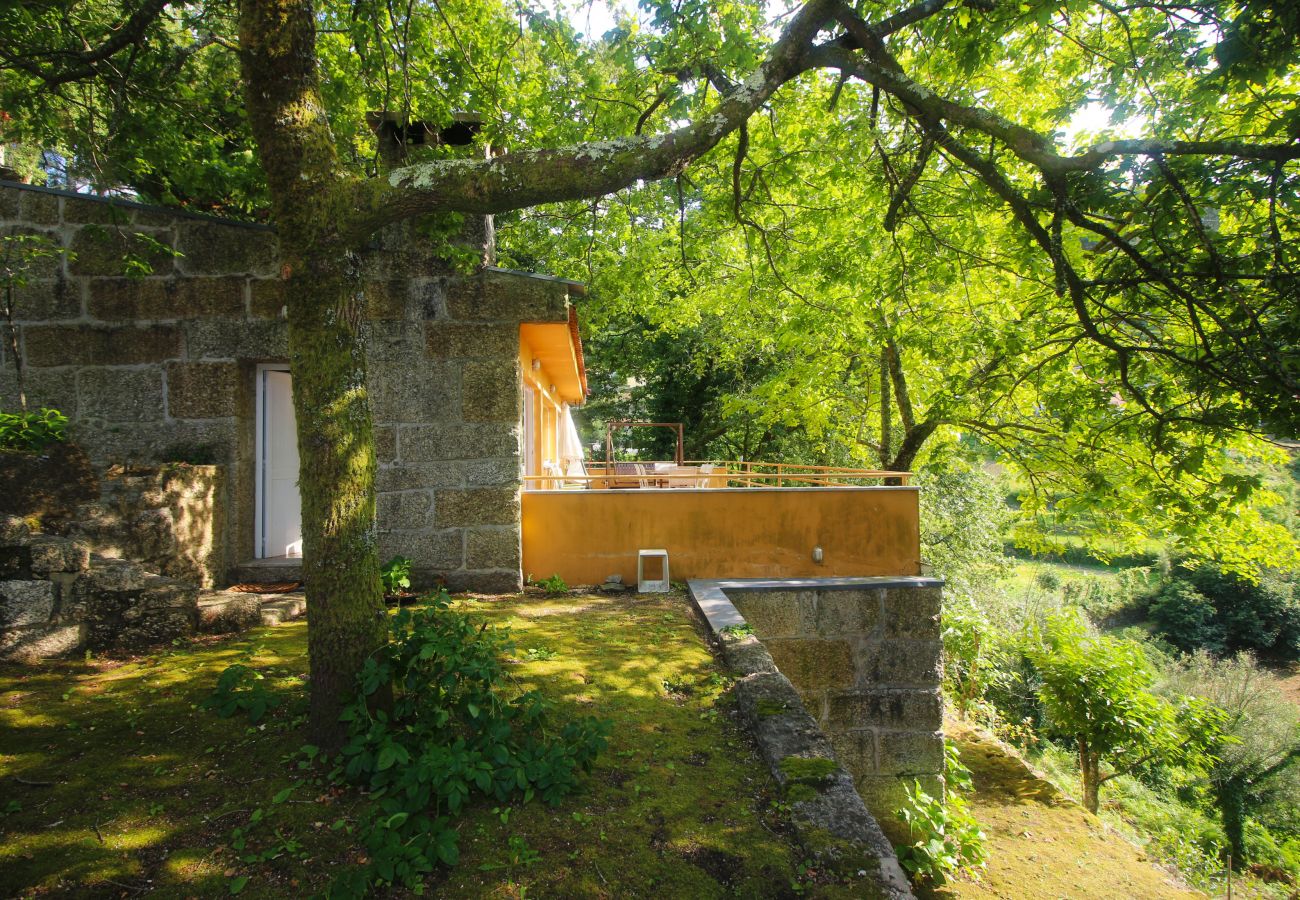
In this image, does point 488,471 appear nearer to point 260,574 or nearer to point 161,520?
point 260,574

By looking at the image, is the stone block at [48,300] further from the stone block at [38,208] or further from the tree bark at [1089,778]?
the tree bark at [1089,778]

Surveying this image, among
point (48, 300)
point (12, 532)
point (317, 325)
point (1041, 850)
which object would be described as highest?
point (48, 300)

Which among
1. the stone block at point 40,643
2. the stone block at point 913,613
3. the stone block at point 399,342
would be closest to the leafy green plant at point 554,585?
the stone block at point 399,342

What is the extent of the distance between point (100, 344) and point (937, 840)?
6.93 metres

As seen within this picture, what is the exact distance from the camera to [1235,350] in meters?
3.27

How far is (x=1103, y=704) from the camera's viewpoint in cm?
917

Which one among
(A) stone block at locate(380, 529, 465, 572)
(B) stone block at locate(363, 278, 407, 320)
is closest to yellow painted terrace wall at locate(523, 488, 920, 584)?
(A) stone block at locate(380, 529, 465, 572)

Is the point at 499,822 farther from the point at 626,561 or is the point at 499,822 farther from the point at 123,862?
the point at 626,561

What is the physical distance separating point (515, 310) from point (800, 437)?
1405 centimetres

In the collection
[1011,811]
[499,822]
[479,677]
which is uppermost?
[479,677]

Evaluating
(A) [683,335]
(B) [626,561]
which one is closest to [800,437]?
(A) [683,335]

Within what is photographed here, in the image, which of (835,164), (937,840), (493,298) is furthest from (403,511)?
(835,164)

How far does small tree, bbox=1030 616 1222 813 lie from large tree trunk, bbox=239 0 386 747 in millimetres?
9828

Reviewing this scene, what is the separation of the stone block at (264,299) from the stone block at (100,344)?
599 millimetres
